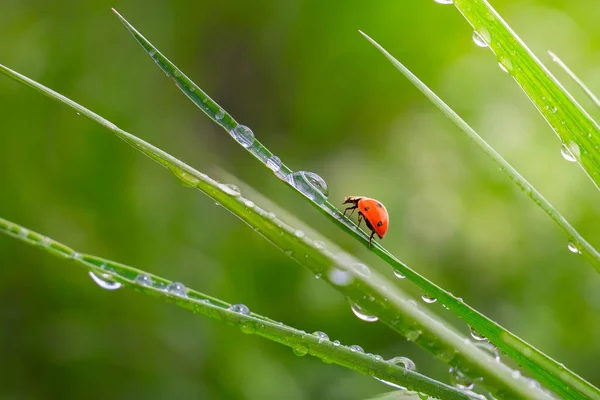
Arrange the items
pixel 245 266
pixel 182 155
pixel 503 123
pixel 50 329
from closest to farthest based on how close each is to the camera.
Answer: pixel 50 329 < pixel 245 266 < pixel 503 123 < pixel 182 155

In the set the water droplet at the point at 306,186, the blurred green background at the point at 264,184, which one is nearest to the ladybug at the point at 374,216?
the water droplet at the point at 306,186

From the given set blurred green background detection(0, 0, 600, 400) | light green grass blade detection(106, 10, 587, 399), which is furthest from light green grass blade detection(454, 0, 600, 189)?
blurred green background detection(0, 0, 600, 400)

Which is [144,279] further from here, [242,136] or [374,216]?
[374,216]

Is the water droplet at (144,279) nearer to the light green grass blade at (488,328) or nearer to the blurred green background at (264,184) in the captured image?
the light green grass blade at (488,328)

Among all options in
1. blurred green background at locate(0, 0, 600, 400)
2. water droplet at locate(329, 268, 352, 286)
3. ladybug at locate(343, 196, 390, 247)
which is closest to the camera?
water droplet at locate(329, 268, 352, 286)

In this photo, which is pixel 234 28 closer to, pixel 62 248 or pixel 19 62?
pixel 19 62

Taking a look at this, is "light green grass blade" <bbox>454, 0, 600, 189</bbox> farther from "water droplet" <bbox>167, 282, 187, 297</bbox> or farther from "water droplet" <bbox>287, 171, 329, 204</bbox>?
"water droplet" <bbox>167, 282, 187, 297</bbox>

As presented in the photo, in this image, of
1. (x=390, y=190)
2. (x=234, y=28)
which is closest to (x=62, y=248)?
(x=390, y=190)
